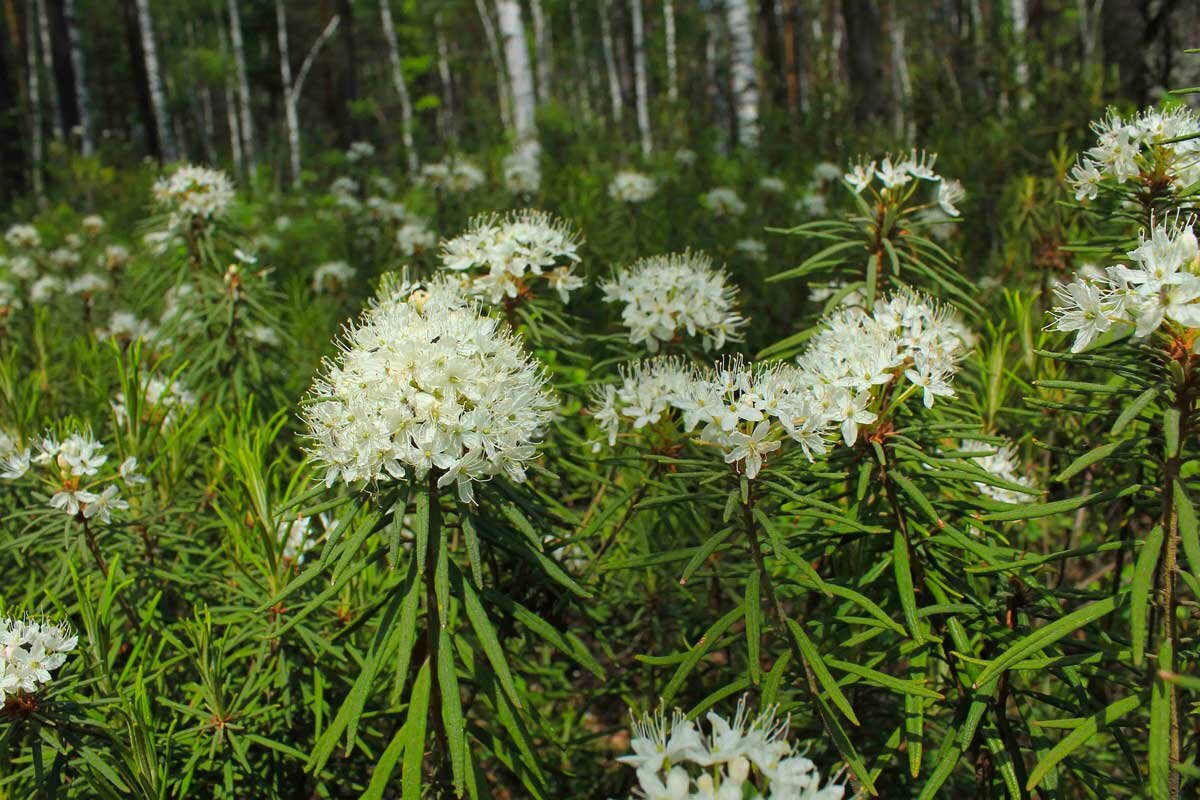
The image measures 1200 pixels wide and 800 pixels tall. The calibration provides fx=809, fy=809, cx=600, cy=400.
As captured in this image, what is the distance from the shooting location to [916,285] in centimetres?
260

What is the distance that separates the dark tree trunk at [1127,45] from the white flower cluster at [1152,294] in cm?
407

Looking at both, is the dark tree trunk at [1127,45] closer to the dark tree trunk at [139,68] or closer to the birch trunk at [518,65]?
the birch trunk at [518,65]

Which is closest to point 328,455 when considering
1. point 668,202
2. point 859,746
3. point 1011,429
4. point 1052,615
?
point 1052,615

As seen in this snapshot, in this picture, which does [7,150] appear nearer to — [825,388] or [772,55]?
[772,55]

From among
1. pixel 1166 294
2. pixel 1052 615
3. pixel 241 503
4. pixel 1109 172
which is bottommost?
pixel 1052 615

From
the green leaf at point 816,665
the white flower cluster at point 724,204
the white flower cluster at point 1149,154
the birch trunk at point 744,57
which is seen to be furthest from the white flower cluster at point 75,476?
the birch trunk at point 744,57

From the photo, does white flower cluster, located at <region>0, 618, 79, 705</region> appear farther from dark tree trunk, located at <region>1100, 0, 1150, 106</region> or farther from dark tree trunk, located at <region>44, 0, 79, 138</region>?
dark tree trunk, located at <region>44, 0, 79, 138</region>

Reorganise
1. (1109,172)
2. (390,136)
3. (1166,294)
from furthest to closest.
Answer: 1. (390,136)
2. (1109,172)
3. (1166,294)

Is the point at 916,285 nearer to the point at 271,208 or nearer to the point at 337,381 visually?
the point at 337,381

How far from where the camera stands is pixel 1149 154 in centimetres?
192

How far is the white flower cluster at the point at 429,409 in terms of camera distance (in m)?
1.50

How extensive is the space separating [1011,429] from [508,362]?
206 centimetres

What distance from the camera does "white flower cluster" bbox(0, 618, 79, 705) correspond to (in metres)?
1.50

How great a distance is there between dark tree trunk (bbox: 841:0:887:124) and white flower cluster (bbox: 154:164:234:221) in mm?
6935
